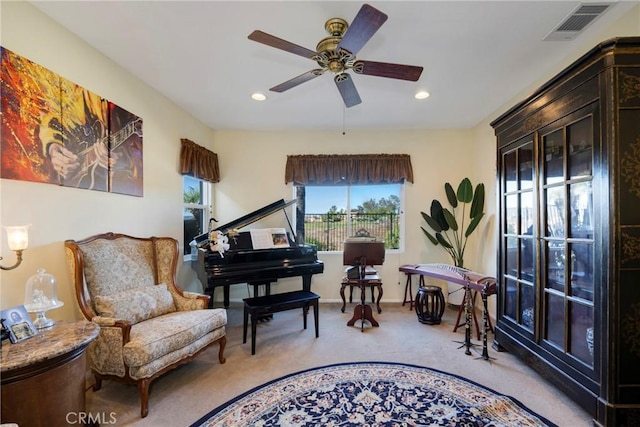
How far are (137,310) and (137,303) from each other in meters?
0.06

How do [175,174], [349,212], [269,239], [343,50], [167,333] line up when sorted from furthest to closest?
1. [349,212]
2. [269,239]
3. [175,174]
4. [167,333]
5. [343,50]

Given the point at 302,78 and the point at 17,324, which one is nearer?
the point at 17,324

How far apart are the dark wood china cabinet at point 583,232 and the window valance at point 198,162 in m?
3.70

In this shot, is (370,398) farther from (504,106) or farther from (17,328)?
(504,106)

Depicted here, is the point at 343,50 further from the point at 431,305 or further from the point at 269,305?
the point at 431,305

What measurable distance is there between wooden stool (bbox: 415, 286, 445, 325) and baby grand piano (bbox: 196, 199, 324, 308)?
54.3 inches

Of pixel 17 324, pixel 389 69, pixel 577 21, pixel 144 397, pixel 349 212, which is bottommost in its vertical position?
pixel 144 397

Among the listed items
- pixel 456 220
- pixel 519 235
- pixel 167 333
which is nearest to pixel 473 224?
pixel 456 220

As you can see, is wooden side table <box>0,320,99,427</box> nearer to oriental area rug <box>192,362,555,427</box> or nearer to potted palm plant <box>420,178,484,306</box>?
oriental area rug <box>192,362,555,427</box>

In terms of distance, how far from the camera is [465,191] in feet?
14.5

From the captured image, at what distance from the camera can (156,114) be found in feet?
11.2

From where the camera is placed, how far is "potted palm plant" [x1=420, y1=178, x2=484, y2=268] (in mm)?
4281

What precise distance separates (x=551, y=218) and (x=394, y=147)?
280 centimetres

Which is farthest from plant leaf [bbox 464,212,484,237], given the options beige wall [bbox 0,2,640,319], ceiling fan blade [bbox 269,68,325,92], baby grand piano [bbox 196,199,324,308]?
ceiling fan blade [bbox 269,68,325,92]
